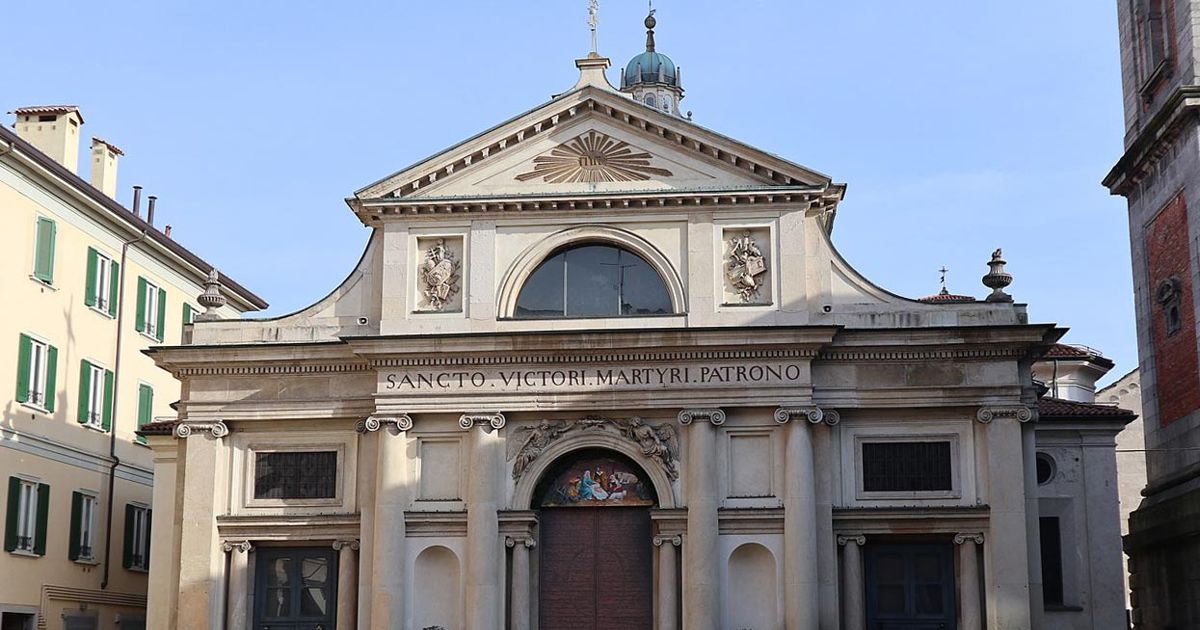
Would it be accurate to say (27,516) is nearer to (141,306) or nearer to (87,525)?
(87,525)

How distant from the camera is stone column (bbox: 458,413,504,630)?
88.4 feet

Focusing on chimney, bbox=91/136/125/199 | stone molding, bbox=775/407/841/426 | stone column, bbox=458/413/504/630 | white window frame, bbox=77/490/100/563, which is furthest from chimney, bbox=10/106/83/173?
stone molding, bbox=775/407/841/426

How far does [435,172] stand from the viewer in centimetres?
2880

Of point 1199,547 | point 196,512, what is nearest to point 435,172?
point 196,512

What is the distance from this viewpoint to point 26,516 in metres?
32.1

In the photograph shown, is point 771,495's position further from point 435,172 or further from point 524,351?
point 435,172

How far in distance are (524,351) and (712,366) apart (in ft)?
11.2

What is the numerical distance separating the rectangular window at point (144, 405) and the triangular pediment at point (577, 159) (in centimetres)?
1252

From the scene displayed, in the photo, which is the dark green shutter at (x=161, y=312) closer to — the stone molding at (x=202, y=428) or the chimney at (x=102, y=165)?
the chimney at (x=102, y=165)

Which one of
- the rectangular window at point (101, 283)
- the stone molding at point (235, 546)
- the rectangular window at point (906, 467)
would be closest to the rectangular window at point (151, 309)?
the rectangular window at point (101, 283)

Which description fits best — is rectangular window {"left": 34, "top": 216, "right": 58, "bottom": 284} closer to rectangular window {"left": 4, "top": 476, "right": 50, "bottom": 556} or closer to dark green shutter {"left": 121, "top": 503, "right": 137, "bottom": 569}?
rectangular window {"left": 4, "top": 476, "right": 50, "bottom": 556}

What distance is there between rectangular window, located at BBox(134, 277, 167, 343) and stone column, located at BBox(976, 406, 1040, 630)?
2141cm

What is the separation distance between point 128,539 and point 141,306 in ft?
19.1

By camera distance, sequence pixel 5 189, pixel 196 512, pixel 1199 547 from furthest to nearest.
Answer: pixel 5 189 < pixel 196 512 < pixel 1199 547
